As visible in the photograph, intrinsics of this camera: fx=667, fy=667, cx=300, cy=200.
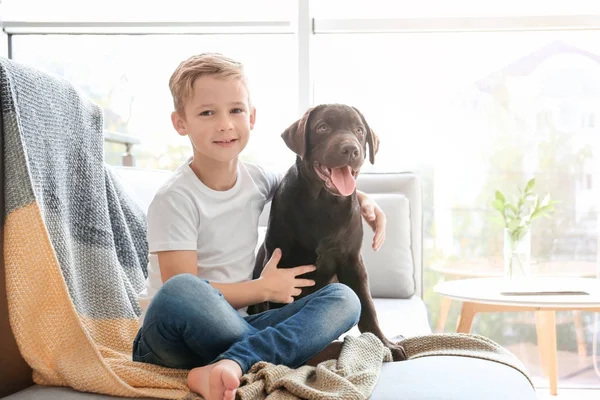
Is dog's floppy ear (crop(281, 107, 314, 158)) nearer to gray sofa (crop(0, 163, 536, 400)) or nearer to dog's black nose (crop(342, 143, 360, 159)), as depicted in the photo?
dog's black nose (crop(342, 143, 360, 159))

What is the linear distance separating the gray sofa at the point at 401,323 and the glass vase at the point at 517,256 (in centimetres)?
57

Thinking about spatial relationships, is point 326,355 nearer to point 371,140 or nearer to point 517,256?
point 371,140

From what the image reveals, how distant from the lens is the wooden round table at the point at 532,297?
225 centimetres

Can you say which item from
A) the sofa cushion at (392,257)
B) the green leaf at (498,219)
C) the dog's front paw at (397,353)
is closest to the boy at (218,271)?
the dog's front paw at (397,353)

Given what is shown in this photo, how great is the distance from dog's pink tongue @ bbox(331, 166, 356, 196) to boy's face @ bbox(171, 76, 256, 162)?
0.24 metres

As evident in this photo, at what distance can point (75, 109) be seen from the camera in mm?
1499

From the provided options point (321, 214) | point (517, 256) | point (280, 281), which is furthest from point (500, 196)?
point (280, 281)

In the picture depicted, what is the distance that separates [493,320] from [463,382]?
7.76 feet

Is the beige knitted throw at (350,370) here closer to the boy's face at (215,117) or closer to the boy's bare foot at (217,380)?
the boy's bare foot at (217,380)

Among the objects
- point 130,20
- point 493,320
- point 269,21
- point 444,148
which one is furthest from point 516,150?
point 130,20

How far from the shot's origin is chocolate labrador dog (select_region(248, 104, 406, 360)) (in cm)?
145

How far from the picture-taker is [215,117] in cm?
147

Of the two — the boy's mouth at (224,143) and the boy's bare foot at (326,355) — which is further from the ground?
the boy's mouth at (224,143)

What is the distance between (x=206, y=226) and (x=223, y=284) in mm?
158
